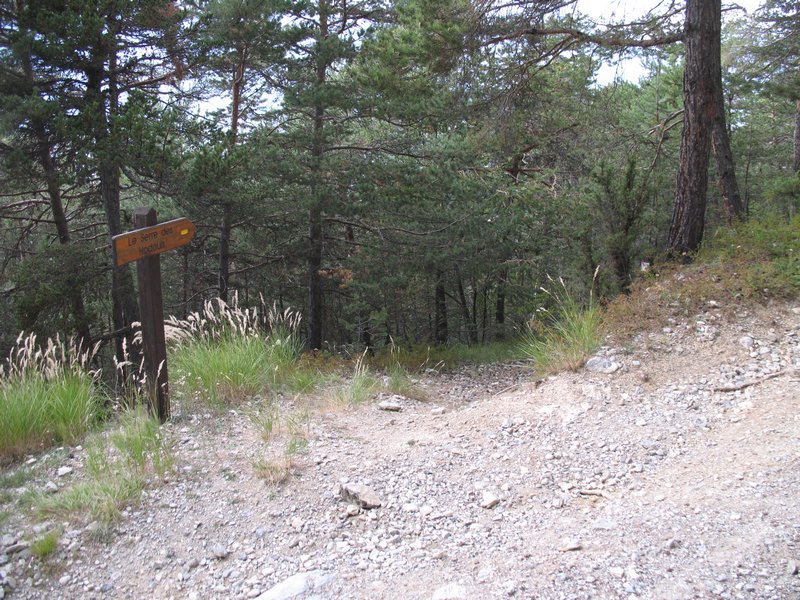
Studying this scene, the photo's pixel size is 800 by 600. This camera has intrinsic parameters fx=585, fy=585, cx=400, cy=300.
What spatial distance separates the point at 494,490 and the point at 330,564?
1.26 m

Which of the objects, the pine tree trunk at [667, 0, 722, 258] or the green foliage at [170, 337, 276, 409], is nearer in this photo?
the green foliage at [170, 337, 276, 409]

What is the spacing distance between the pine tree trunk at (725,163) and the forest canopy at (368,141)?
0.10 feet

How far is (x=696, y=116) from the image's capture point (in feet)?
24.3

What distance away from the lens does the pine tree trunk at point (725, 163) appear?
751 centimetres

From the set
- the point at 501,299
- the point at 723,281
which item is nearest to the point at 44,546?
the point at 723,281

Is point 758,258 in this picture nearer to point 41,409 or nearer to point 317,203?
point 317,203

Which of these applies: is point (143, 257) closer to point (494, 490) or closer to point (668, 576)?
point (494, 490)

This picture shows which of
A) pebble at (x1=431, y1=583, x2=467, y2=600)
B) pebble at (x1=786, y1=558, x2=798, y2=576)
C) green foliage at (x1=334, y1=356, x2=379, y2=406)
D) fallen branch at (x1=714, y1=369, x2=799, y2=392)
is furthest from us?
green foliage at (x1=334, y1=356, x2=379, y2=406)

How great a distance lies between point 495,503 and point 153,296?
10.8ft

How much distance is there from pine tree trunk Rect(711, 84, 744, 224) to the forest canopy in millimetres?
30

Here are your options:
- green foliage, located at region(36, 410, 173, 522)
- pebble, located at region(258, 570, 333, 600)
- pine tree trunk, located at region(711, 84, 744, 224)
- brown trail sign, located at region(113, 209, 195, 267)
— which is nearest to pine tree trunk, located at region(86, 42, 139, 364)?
brown trail sign, located at region(113, 209, 195, 267)

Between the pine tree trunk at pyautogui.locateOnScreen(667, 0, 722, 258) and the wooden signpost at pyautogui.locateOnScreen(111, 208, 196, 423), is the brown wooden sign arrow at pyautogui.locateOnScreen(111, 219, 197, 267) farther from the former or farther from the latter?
the pine tree trunk at pyautogui.locateOnScreen(667, 0, 722, 258)

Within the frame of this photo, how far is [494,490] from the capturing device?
399 centimetres

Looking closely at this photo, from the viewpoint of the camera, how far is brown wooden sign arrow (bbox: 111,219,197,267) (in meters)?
4.69
